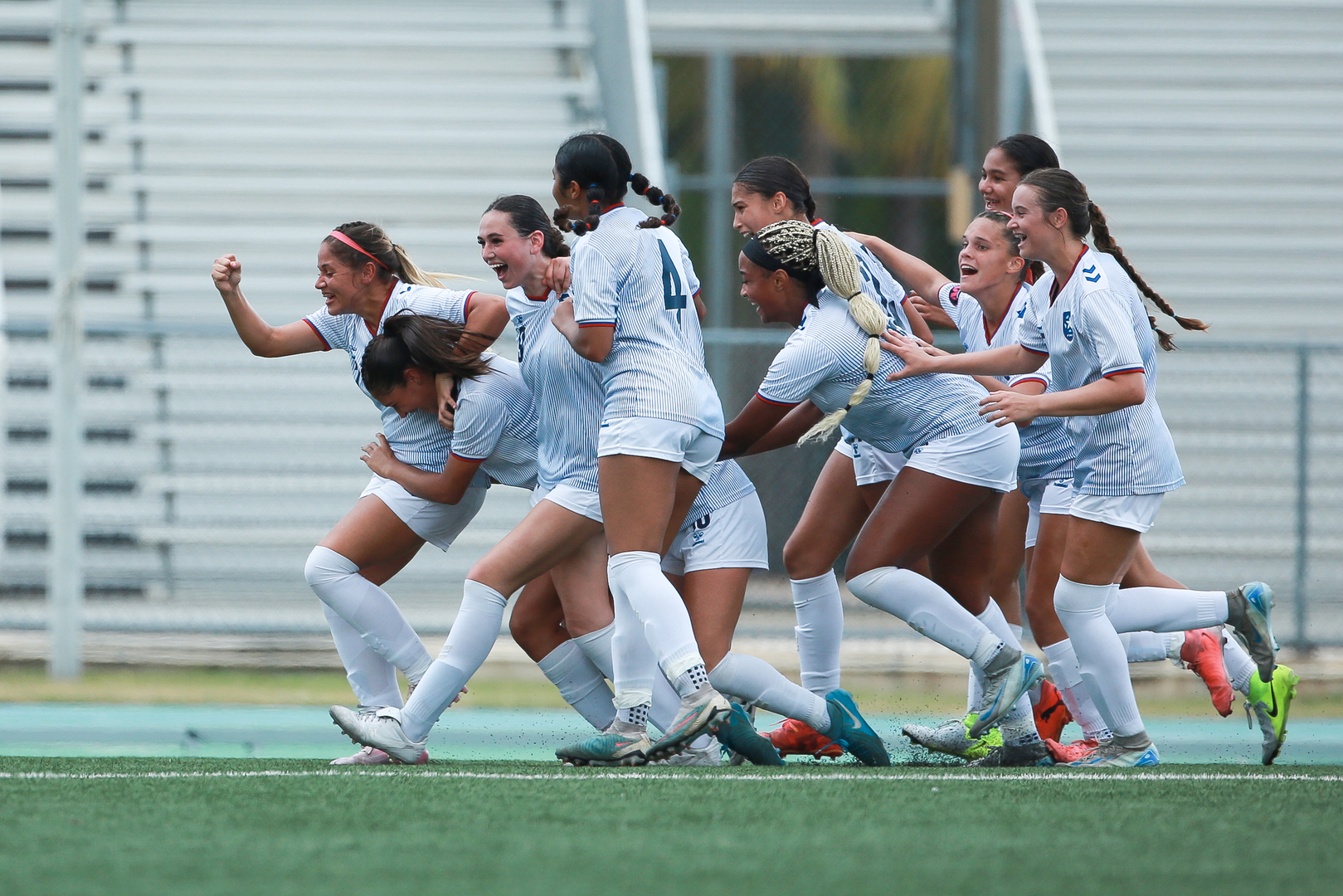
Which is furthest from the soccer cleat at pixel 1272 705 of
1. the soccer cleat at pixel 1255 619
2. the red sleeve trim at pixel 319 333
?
the red sleeve trim at pixel 319 333

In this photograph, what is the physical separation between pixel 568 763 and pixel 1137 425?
1.96 meters

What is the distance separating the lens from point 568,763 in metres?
4.83

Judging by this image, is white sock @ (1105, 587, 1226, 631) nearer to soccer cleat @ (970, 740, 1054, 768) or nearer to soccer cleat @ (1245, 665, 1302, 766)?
soccer cleat @ (1245, 665, 1302, 766)

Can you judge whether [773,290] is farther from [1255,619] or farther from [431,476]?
[1255,619]

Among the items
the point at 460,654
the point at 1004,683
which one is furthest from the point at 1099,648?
the point at 460,654

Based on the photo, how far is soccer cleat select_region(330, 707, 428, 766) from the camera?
4.64 meters

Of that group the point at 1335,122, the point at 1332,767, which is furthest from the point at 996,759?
the point at 1335,122

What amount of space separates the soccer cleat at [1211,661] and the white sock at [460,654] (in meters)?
2.34

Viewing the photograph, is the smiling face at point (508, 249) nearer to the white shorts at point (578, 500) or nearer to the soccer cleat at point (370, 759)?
the white shorts at point (578, 500)

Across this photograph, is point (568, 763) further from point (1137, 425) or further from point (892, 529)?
point (1137, 425)

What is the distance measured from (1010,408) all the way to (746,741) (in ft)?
4.04

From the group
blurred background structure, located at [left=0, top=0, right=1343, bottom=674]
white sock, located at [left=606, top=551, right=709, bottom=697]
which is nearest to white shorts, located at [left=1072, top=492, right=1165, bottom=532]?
white sock, located at [left=606, top=551, right=709, bottom=697]

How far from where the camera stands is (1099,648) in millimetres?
4734

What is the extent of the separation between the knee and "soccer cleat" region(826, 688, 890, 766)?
1.55 meters
